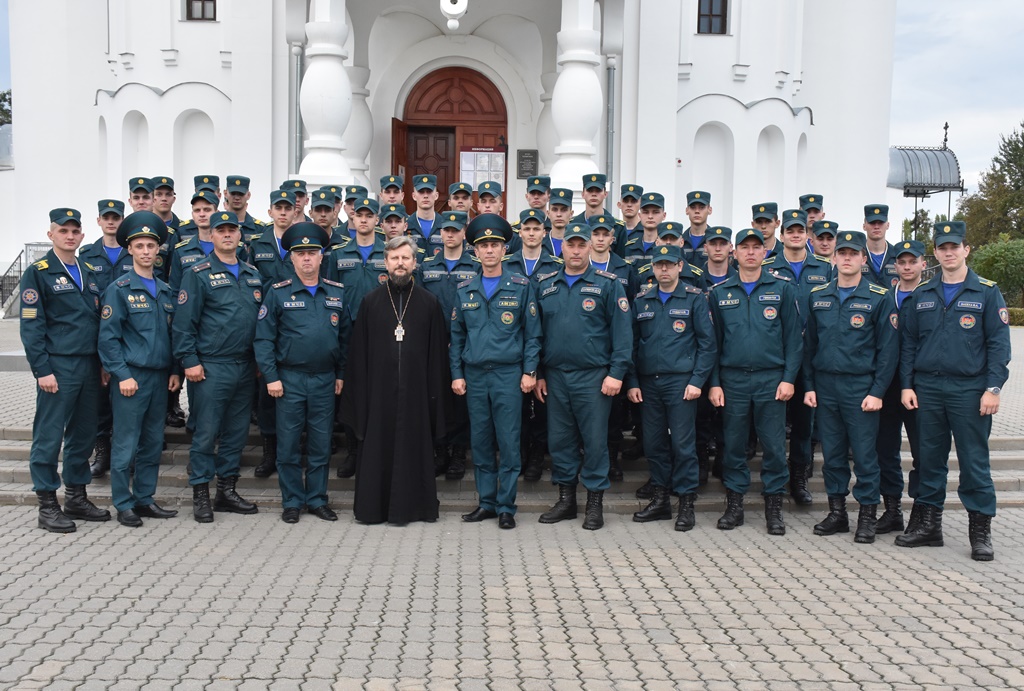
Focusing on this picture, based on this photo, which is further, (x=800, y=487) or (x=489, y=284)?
(x=800, y=487)

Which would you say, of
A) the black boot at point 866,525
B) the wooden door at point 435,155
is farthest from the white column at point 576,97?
the black boot at point 866,525

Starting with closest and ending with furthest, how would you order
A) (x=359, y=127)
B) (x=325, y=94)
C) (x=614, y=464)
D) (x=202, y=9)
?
(x=614, y=464) → (x=325, y=94) → (x=359, y=127) → (x=202, y=9)

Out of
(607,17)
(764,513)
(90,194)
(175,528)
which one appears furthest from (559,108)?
(90,194)

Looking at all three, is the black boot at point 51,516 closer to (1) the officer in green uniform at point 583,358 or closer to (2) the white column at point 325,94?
(1) the officer in green uniform at point 583,358

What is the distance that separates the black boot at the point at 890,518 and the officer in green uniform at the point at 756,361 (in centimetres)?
71

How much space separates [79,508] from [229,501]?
1.02m

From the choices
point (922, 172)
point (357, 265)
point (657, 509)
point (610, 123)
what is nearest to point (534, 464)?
point (657, 509)

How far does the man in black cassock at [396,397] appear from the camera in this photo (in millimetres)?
6727

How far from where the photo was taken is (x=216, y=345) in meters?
6.62

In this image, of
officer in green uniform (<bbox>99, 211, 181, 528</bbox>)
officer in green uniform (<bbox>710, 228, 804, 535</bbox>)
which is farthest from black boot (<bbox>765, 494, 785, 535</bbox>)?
officer in green uniform (<bbox>99, 211, 181, 528</bbox>)

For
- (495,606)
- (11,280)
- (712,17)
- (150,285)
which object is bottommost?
(495,606)

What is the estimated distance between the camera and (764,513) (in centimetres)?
715

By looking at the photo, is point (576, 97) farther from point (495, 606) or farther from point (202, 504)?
point (495, 606)

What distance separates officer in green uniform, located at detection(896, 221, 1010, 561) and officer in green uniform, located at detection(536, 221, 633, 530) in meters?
1.95
